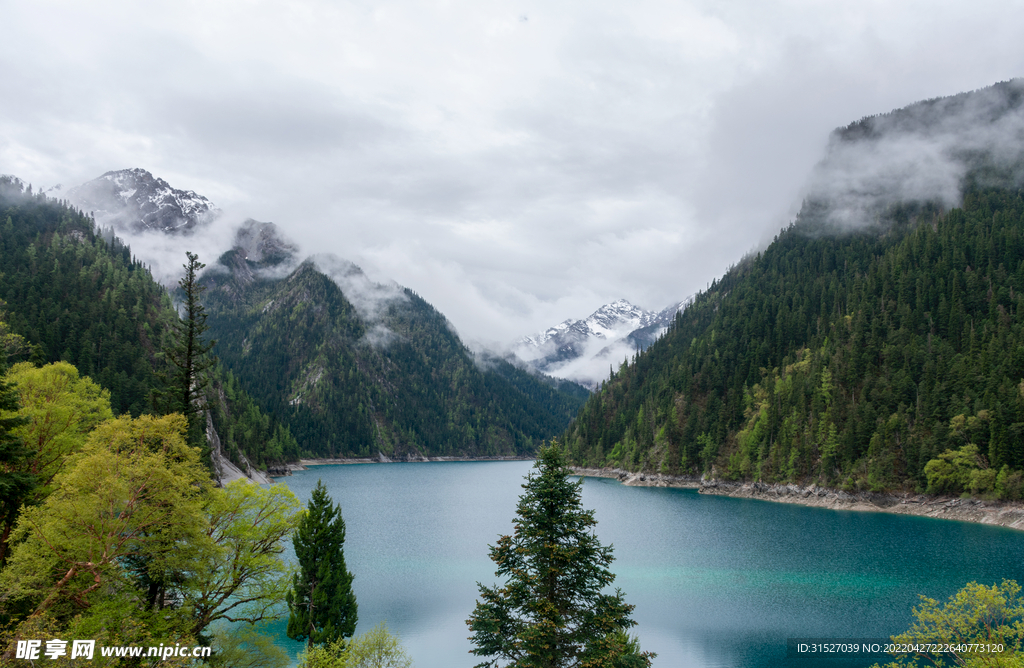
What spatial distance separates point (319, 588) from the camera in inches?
1375

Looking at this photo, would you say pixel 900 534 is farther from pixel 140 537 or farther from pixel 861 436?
pixel 140 537

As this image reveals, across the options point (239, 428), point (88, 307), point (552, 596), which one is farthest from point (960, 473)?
point (88, 307)

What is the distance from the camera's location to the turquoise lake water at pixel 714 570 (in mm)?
44875

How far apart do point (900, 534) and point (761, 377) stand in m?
92.3

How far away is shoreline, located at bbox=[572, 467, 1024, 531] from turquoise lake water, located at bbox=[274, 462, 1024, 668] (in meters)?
5.74

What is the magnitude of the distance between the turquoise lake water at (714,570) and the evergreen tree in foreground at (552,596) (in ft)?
62.2

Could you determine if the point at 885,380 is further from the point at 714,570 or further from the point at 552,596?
the point at 552,596

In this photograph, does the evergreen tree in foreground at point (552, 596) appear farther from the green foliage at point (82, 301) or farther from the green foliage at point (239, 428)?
the green foliage at point (239, 428)

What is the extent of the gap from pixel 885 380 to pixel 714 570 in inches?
3621

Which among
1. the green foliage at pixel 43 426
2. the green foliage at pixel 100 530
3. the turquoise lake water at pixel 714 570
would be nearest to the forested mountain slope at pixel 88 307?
the green foliage at pixel 43 426

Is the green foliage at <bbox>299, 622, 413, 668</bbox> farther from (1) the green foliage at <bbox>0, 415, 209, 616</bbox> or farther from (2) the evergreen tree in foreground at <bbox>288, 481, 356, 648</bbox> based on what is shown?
(1) the green foliage at <bbox>0, 415, 209, 616</bbox>

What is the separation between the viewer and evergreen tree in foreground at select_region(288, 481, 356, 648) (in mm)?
34844

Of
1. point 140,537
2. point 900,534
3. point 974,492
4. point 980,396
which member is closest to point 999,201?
point 980,396

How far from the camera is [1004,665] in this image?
73.2 feet
